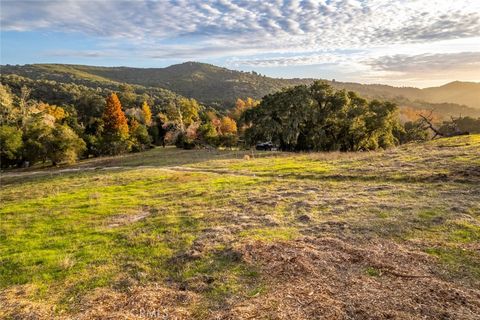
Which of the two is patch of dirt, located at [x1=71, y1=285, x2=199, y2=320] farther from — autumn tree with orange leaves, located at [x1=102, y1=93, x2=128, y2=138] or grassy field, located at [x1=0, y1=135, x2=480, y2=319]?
autumn tree with orange leaves, located at [x1=102, y1=93, x2=128, y2=138]

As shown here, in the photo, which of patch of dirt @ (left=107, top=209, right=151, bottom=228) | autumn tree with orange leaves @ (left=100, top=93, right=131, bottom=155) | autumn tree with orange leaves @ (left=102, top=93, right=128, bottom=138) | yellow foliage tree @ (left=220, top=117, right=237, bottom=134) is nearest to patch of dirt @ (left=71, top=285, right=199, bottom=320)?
patch of dirt @ (left=107, top=209, right=151, bottom=228)

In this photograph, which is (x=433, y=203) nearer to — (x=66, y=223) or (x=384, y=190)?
(x=384, y=190)

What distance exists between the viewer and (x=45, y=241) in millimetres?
15094

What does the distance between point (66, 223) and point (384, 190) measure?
17.3m

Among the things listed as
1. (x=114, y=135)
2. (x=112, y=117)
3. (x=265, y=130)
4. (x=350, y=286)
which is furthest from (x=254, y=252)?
(x=112, y=117)

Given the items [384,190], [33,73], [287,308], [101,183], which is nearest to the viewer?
[287,308]

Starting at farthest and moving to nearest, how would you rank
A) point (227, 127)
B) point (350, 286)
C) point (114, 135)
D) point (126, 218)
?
point (227, 127) → point (114, 135) → point (126, 218) → point (350, 286)

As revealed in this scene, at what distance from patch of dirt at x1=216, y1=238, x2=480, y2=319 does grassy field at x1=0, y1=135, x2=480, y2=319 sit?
42 mm

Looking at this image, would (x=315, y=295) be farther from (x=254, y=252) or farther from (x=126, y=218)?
(x=126, y=218)

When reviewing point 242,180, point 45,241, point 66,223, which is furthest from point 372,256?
point 242,180

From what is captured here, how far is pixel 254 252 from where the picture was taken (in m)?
12.1

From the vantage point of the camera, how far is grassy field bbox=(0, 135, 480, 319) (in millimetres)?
8977

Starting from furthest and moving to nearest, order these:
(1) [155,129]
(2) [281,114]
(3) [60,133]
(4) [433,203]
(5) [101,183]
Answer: (1) [155,129] → (2) [281,114] → (3) [60,133] → (5) [101,183] → (4) [433,203]

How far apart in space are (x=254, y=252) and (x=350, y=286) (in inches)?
139
